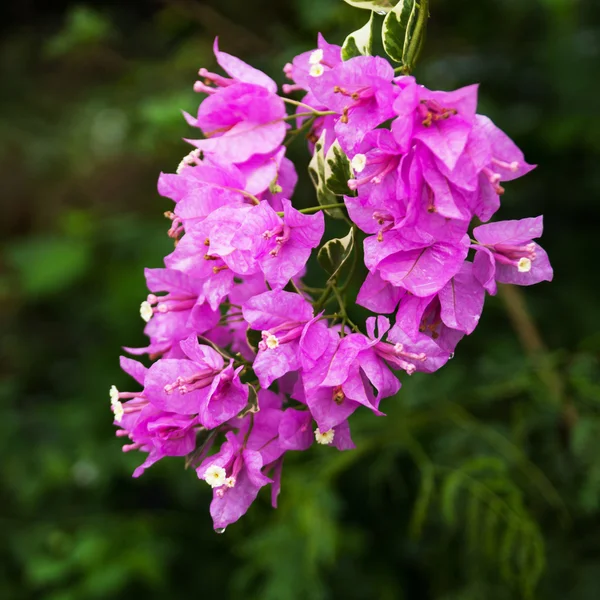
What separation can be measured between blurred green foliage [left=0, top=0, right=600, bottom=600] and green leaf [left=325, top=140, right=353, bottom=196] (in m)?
0.55

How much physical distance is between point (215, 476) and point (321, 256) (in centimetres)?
21

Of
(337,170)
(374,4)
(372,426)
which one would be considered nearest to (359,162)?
(337,170)

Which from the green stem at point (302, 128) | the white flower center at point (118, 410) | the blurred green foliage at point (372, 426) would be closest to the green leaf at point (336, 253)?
the green stem at point (302, 128)

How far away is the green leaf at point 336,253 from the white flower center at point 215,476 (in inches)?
7.4

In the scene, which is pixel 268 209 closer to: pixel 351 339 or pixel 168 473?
pixel 351 339

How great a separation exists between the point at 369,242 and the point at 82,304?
2.40 m

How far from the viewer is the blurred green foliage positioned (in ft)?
4.36

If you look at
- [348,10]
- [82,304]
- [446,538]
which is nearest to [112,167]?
[82,304]

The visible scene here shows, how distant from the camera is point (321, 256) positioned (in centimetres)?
68

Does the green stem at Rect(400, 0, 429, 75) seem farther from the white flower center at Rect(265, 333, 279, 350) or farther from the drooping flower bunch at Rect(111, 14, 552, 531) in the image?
the white flower center at Rect(265, 333, 279, 350)

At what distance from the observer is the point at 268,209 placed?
62cm

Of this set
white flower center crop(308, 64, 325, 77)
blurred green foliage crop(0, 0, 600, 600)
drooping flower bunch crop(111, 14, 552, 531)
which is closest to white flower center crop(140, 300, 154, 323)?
drooping flower bunch crop(111, 14, 552, 531)

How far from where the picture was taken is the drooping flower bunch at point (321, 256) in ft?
1.91

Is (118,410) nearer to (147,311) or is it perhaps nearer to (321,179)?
(147,311)
